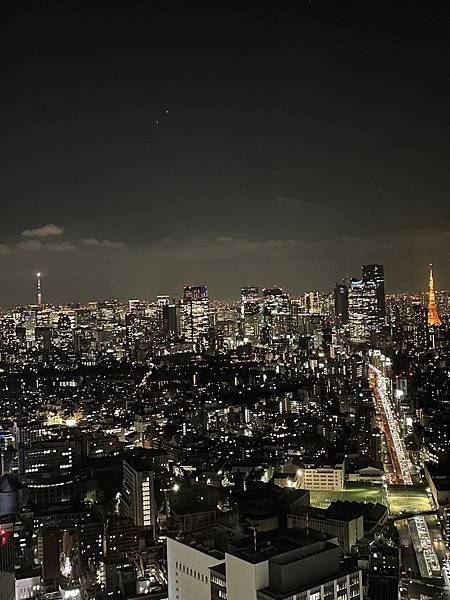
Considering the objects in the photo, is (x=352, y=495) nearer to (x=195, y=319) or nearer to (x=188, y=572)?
(x=188, y=572)

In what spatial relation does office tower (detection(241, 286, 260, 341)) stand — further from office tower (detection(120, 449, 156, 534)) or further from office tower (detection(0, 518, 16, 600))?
office tower (detection(0, 518, 16, 600))

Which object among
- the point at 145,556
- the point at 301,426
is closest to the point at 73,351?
the point at 301,426

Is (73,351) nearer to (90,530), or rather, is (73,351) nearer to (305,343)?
(305,343)

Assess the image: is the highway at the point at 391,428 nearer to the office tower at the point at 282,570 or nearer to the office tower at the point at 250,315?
the office tower at the point at 250,315

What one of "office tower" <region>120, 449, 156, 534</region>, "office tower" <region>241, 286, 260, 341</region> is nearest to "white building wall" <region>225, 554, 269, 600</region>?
"office tower" <region>120, 449, 156, 534</region>

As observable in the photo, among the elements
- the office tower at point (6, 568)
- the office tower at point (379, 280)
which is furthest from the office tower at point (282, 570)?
the office tower at point (379, 280)

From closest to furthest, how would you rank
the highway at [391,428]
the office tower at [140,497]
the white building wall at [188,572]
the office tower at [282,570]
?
the office tower at [282,570] → the white building wall at [188,572] → the office tower at [140,497] → the highway at [391,428]

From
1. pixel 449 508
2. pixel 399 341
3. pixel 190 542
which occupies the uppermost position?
pixel 399 341

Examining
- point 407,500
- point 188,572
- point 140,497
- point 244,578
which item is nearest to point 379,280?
point 407,500
